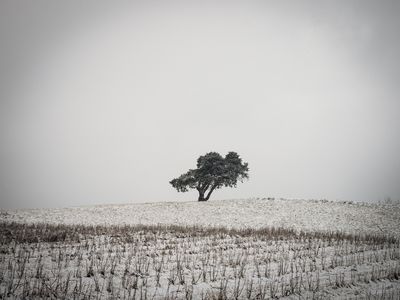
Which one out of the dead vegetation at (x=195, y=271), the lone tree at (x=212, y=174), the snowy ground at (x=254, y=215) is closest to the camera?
the dead vegetation at (x=195, y=271)

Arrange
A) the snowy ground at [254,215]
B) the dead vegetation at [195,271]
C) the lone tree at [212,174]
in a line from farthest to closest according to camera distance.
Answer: the lone tree at [212,174] → the snowy ground at [254,215] → the dead vegetation at [195,271]

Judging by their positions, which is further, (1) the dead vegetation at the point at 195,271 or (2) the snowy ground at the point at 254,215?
(2) the snowy ground at the point at 254,215

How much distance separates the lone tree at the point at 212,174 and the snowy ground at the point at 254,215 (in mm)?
9104

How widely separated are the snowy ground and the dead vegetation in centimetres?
1123

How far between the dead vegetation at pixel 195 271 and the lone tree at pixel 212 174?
104 feet

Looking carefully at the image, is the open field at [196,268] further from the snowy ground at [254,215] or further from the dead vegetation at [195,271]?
the snowy ground at [254,215]

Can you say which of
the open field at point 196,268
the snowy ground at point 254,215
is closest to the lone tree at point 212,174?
the snowy ground at point 254,215

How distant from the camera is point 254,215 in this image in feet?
96.2

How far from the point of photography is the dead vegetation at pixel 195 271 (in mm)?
6754

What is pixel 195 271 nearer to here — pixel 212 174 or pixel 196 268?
pixel 196 268

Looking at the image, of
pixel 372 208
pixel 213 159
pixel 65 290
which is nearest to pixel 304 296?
pixel 65 290

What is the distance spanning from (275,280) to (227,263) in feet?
7.21

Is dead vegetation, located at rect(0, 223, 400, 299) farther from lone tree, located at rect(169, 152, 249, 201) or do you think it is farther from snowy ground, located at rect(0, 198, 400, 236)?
lone tree, located at rect(169, 152, 249, 201)

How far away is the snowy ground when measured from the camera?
80.2ft
